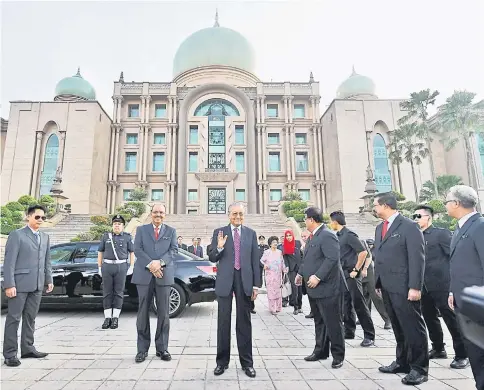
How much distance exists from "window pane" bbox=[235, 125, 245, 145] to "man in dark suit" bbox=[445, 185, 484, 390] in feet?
105

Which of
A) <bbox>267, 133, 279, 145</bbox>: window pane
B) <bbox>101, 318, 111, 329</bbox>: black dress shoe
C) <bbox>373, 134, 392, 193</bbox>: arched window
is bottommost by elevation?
<bbox>101, 318, 111, 329</bbox>: black dress shoe

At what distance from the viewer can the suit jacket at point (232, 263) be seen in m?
3.92

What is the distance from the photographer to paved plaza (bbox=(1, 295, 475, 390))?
3.31 m

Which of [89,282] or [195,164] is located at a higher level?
[195,164]

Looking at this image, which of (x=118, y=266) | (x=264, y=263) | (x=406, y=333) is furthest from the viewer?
(x=264, y=263)

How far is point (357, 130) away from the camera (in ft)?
108

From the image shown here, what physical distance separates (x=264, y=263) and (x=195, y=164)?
26.7 metres

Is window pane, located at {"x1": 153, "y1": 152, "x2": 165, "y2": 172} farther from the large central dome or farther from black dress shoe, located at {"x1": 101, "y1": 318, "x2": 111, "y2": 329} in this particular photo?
black dress shoe, located at {"x1": 101, "y1": 318, "x2": 111, "y2": 329}

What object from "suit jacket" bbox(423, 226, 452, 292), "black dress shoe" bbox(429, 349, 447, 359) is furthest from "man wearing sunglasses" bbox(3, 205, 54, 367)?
"suit jacket" bbox(423, 226, 452, 292)

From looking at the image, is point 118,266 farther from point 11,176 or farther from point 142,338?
point 11,176

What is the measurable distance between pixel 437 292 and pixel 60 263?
7.32 metres

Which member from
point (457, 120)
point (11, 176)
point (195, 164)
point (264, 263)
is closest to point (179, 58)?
point (195, 164)

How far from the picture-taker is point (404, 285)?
3682 millimetres

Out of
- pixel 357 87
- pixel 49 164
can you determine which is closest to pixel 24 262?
pixel 49 164
